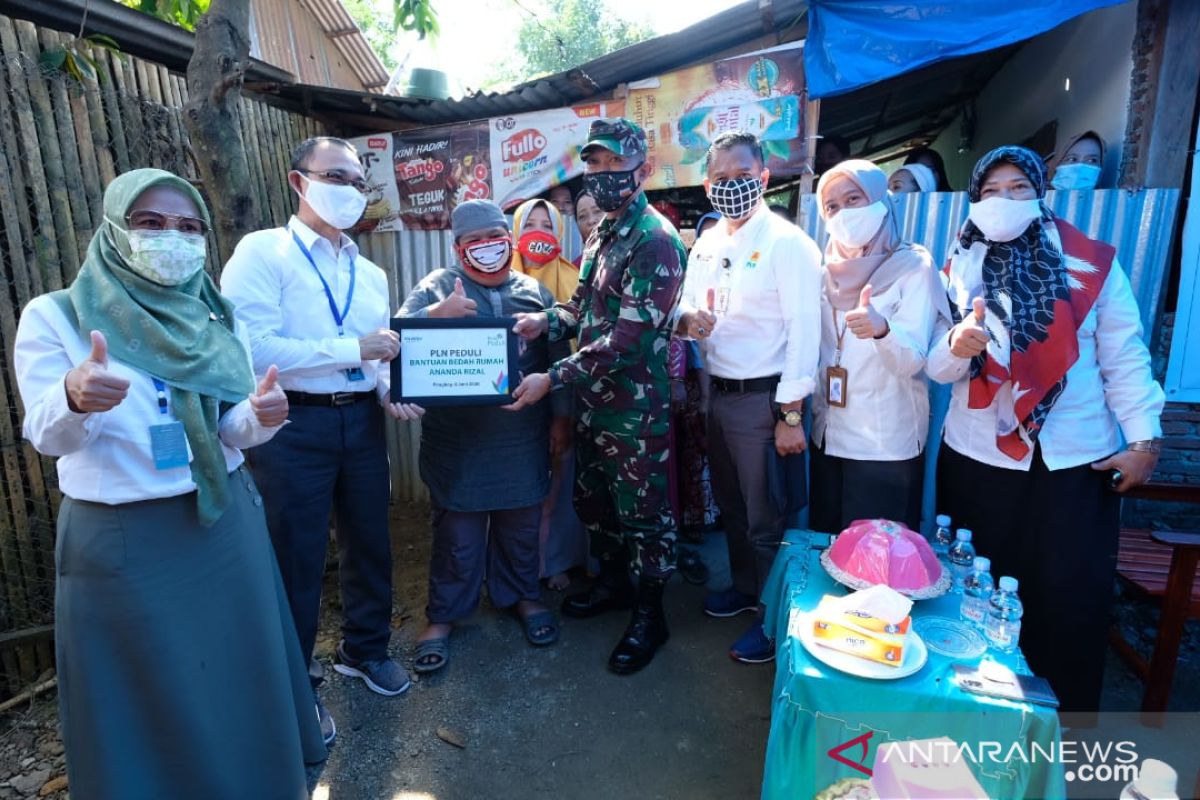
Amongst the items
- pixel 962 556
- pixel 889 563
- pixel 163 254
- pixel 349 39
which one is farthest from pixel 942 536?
pixel 349 39

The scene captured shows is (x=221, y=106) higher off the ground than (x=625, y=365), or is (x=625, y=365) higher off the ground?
(x=221, y=106)

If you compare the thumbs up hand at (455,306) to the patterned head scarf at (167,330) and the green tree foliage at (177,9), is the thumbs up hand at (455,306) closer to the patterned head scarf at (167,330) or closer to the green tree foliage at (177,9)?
the patterned head scarf at (167,330)

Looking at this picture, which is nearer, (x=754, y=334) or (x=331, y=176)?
(x=331, y=176)

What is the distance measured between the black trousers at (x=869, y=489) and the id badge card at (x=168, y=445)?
2.41 metres

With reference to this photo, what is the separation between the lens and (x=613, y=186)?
2828 millimetres

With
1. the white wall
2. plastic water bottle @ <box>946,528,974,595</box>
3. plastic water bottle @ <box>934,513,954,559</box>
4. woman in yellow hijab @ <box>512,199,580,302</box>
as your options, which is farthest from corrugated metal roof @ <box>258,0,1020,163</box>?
plastic water bottle @ <box>946,528,974,595</box>

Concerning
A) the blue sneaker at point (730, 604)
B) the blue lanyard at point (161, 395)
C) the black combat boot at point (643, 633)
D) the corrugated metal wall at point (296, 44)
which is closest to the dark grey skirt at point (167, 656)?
the blue lanyard at point (161, 395)

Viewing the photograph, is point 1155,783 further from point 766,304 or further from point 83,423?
point 83,423

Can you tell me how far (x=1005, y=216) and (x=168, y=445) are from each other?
2754 millimetres

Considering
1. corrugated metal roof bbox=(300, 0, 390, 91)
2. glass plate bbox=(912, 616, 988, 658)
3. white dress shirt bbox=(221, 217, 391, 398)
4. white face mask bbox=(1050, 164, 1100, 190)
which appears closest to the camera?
glass plate bbox=(912, 616, 988, 658)

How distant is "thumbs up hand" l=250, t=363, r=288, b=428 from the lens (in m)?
1.90

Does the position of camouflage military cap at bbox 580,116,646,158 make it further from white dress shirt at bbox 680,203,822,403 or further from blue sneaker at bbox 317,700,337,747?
blue sneaker at bbox 317,700,337,747

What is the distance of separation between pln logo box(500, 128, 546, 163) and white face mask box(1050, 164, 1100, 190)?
3.38 metres

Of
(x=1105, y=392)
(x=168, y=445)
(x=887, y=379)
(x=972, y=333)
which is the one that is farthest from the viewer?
Answer: (x=887, y=379)
